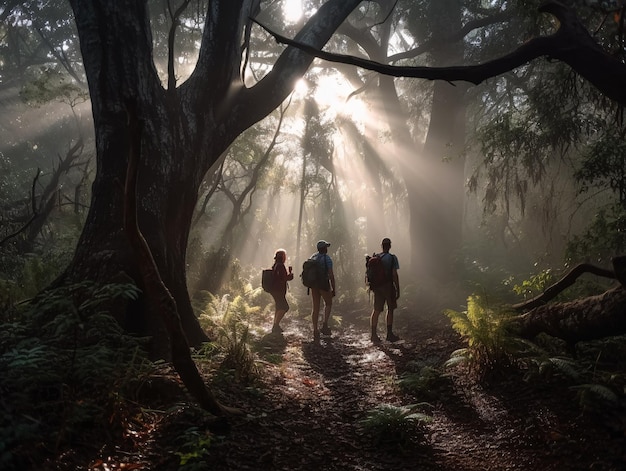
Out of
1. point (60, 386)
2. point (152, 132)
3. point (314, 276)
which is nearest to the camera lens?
point (60, 386)

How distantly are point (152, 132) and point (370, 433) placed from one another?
488 centimetres

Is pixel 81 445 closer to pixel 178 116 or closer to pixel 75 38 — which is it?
pixel 178 116

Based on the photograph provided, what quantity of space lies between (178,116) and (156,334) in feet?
10.9

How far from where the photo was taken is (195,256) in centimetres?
1252

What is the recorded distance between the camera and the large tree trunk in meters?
5.25

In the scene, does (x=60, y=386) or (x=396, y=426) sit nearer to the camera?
(x=60, y=386)

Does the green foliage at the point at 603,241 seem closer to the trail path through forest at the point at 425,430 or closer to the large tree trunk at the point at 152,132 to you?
the trail path through forest at the point at 425,430

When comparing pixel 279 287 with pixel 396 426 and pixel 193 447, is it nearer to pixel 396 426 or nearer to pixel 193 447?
pixel 396 426

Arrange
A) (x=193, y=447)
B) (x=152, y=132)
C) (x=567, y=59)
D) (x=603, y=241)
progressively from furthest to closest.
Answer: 1. (x=603, y=241)
2. (x=152, y=132)
3. (x=567, y=59)
4. (x=193, y=447)

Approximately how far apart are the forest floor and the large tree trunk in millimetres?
1682

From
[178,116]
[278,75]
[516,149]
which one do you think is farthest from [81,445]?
[516,149]

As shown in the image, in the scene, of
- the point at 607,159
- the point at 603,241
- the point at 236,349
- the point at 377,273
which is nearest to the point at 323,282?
the point at 377,273

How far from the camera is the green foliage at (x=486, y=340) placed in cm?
526

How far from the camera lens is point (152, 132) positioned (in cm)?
A: 582
